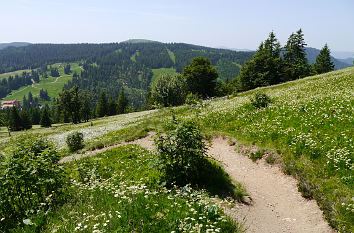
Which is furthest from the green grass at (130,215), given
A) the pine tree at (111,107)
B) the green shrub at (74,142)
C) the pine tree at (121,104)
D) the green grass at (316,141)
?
the pine tree at (111,107)

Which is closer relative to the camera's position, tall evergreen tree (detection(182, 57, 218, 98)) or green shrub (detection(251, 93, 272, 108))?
green shrub (detection(251, 93, 272, 108))

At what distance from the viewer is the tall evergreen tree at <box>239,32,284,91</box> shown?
59.9 m

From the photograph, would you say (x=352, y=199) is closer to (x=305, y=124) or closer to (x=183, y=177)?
(x=183, y=177)

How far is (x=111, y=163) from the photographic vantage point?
12.2 m

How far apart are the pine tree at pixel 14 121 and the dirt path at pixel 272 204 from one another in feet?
394

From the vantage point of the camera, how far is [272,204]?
8.55 metres

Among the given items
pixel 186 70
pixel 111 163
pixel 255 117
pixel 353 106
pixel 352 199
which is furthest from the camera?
pixel 186 70

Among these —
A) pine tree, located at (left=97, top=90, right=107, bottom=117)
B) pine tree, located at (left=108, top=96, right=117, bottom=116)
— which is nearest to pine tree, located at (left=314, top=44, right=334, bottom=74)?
pine tree, located at (left=108, top=96, right=117, bottom=116)

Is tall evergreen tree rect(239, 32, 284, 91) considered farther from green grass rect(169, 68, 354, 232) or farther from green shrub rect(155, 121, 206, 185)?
green shrub rect(155, 121, 206, 185)

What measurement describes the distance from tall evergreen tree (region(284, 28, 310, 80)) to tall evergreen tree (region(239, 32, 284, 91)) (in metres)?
2.88

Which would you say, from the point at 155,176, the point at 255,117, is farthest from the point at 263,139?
the point at 155,176

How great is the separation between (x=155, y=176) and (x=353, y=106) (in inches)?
540

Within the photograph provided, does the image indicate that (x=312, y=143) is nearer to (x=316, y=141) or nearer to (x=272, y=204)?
(x=316, y=141)

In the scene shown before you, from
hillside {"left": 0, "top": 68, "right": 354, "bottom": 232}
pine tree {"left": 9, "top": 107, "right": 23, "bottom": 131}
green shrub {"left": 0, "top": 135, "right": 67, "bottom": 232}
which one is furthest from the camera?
pine tree {"left": 9, "top": 107, "right": 23, "bottom": 131}
